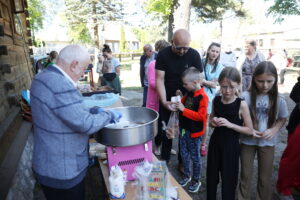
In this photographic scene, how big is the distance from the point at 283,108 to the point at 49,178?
6.34 ft

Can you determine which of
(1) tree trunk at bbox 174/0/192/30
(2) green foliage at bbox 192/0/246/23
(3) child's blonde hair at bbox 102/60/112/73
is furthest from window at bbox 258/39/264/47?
(3) child's blonde hair at bbox 102/60/112/73

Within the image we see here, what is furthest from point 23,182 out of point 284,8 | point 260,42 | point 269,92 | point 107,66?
point 260,42

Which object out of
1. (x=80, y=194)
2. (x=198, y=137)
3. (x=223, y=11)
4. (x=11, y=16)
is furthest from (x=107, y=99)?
(x=223, y=11)

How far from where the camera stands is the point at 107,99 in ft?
9.34

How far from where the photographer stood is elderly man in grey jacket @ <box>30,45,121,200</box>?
1.15 meters

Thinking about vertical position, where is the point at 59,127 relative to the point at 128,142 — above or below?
above

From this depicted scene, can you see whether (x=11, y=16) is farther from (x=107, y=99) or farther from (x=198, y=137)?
(x=198, y=137)

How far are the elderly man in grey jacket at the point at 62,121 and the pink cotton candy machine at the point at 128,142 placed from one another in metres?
0.13

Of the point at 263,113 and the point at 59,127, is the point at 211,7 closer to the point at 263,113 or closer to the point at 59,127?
the point at 263,113

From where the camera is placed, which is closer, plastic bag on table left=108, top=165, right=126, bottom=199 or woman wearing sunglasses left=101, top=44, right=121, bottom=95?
plastic bag on table left=108, top=165, right=126, bottom=199

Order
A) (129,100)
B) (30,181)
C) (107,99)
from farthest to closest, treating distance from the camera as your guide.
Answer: (129,100) < (107,99) < (30,181)

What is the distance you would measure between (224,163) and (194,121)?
51 cm

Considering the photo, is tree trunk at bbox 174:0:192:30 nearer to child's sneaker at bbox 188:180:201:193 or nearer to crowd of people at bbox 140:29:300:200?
crowd of people at bbox 140:29:300:200

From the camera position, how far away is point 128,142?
1372 millimetres
